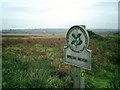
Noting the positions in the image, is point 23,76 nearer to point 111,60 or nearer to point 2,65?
point 2,65

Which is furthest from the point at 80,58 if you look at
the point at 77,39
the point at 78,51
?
the point at 77,39

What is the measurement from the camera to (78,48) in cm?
321

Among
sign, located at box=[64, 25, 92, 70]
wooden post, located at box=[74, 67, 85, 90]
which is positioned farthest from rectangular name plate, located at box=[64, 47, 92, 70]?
wooden post, located at box=[74, 67, 85, 90]

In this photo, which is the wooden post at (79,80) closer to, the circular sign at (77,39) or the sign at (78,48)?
the sign at (78,48)

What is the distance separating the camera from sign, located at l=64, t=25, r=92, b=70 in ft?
10.2

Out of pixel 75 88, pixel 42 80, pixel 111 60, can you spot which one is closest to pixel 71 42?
pixel 75 88

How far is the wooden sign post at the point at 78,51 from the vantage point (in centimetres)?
311

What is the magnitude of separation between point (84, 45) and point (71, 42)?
29 centimetres

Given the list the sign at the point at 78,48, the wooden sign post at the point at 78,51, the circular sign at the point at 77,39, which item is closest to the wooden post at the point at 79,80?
Answer: the wooden sign post at the point at 78,51

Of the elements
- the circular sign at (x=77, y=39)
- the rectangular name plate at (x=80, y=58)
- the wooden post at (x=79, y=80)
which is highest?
the circular sign at (x=77, y=39)

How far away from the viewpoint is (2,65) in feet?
19.7

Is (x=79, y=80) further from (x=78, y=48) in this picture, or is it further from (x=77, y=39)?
(x=77, y=39)

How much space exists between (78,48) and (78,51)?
54 mm

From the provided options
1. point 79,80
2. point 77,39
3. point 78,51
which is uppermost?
point 77,39
